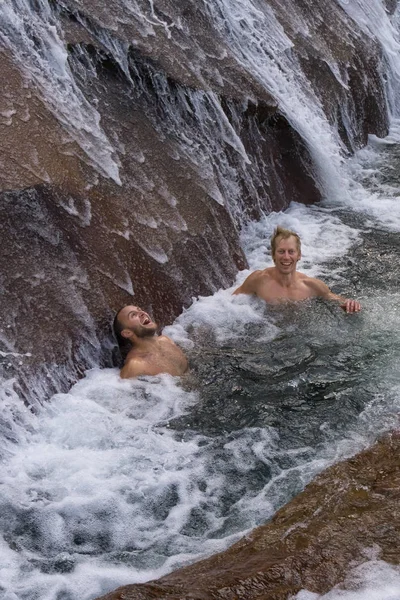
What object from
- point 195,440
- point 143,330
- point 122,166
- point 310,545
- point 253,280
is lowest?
point 310,545

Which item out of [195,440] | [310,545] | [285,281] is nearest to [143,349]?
[195,440]

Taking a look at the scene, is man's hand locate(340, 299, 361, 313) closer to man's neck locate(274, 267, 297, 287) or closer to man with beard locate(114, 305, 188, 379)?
man's neck locate(274, 267, 297, 287)

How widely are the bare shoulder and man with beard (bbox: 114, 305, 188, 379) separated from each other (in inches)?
41.8

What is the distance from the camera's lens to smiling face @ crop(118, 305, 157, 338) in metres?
5.96

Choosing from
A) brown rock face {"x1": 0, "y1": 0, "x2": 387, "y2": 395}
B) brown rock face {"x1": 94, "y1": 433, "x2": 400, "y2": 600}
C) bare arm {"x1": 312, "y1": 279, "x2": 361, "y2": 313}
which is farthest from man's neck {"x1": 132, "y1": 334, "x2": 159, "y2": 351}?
brown rock face {"x1": 94, "y1": 433, "x2": 400, "y2": 600}

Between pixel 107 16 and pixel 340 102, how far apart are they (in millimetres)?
3327

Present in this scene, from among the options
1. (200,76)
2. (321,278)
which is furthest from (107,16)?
(321,278)

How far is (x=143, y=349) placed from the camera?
6.01 meters

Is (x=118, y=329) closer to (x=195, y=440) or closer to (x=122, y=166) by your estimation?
(x=195, y=440)

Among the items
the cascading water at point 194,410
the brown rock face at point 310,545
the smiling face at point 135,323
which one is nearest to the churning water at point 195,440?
the cascading water at point 194,410

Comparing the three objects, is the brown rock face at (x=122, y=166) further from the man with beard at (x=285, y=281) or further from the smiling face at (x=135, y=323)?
the man with beard at (x=285, y=281)

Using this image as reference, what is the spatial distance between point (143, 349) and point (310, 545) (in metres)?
2.20

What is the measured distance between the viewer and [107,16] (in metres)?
7.59

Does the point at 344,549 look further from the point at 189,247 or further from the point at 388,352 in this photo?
the point at 189,247
